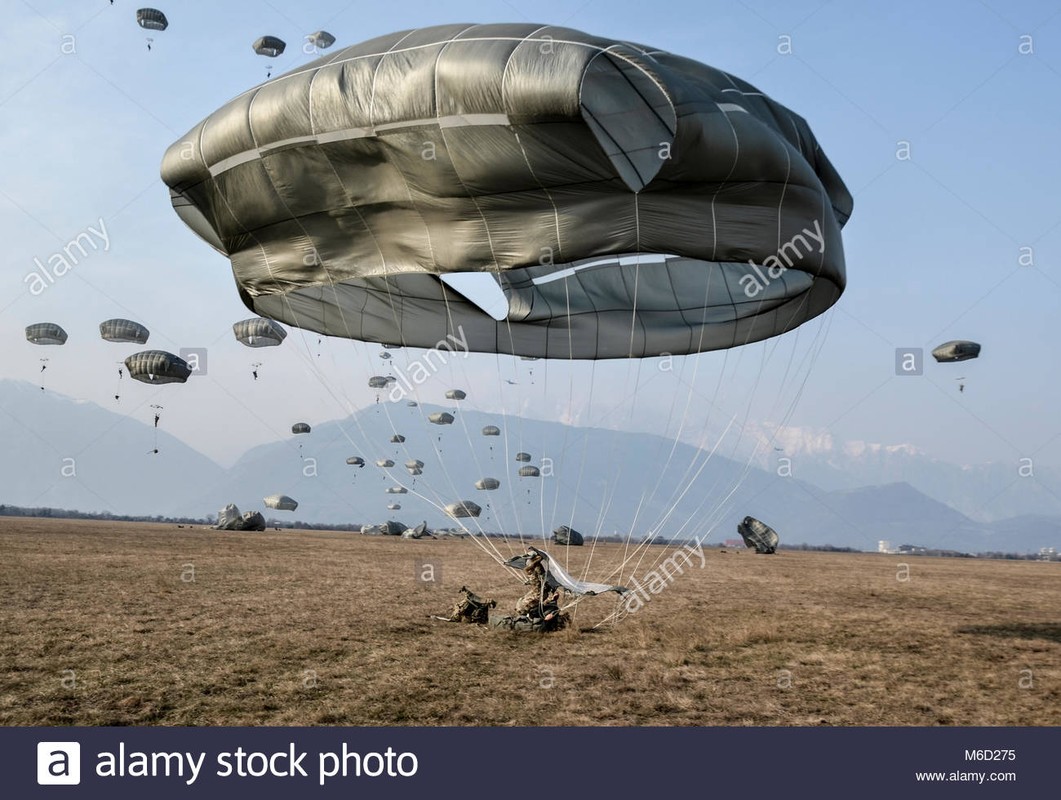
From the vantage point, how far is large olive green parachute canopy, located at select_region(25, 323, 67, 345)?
5506 centimetres

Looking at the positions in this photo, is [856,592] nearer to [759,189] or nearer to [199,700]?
[759,189]

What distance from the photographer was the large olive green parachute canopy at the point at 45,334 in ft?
181

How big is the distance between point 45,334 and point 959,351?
62047mm

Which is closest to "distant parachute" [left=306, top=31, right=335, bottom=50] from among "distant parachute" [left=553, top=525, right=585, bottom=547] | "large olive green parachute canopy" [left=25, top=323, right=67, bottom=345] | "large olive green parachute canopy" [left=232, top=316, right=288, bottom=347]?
"large olive green parachute canopy" [left=232, top=316, right=288, bottom=347]

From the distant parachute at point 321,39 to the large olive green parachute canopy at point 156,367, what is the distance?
2257cm

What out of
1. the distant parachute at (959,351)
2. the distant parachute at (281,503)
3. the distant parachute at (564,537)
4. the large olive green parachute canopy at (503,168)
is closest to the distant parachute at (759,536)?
the distant parachute at (564,537)

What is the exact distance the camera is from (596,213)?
11.9 metres

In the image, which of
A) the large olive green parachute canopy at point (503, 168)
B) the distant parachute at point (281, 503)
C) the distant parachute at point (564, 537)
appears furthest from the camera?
the distant parachute at point (281, 503)

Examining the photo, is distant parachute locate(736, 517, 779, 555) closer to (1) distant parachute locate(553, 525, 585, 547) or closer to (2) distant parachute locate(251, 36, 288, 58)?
(1) distant parachute locate(553, 525, 585, 547)

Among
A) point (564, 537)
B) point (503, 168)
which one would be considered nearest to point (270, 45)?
point (564, 537)

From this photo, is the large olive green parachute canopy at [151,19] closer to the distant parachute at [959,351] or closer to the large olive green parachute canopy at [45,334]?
the large olive green parachute canopy at [45,334]

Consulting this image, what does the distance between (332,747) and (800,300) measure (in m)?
12.8

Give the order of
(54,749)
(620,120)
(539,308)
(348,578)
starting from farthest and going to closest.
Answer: (348,578)
(539,308)
(620,120)
(54,749)

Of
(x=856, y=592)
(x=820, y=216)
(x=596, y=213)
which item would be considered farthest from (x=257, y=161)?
(x=856, y=592)
